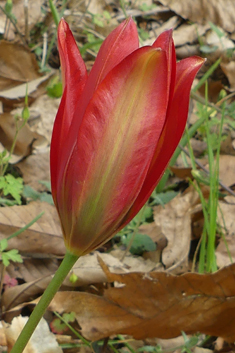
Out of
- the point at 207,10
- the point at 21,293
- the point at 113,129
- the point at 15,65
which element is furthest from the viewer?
the point at 207,10

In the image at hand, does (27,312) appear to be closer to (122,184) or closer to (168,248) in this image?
(168,248)

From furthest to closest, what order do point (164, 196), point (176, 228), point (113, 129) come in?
point (164, 196), point (176, 228), point (113, 129)

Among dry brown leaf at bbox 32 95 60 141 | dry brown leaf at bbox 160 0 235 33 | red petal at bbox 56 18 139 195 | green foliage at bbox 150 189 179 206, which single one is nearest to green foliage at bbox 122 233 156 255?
green foliage at bbox 150 189 179 206

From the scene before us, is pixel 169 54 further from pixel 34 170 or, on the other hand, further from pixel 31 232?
pixel 34 170

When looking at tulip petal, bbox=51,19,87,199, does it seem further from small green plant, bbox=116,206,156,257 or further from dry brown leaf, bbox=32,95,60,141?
dry brown leaf, bbox=32,95,60,141

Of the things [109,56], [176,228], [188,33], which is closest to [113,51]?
[109,56]

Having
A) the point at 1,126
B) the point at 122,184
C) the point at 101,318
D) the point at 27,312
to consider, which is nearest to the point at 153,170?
the point at 122,184

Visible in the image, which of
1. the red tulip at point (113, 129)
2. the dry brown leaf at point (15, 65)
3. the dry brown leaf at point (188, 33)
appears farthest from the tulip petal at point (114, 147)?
the dry brown leaf at point (188, 33)
